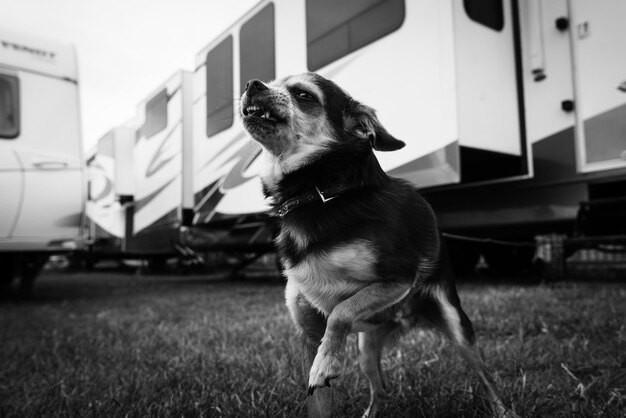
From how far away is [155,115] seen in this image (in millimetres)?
7930

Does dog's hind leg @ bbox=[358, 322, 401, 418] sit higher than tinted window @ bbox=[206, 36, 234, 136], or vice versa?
tinted window @ bbox=[206, 36, 234, 136]

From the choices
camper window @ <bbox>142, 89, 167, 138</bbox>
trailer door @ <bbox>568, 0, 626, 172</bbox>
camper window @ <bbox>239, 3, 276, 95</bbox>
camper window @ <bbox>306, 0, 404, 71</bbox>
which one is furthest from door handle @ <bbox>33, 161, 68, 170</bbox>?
trailer door @ <bbox>568, 0, 626, 172</bbox>

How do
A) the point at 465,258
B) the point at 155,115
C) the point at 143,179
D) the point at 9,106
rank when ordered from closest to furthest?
the point at 9,106 → the point at 465,258 → the point at 155,115 → the point at 143,179

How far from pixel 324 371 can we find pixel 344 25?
91 cm

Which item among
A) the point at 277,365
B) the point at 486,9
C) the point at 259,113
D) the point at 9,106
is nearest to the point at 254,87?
the point at 259,113

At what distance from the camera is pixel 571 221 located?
4.43 meters

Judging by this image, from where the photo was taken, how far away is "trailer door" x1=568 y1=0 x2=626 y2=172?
3754 mm

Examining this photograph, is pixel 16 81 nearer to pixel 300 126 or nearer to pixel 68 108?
pixel 68 108

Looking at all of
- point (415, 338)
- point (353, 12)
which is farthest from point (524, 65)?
point (353, 12)

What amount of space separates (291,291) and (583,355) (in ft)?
6.44

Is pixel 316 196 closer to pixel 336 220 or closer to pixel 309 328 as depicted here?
pixel 336 220

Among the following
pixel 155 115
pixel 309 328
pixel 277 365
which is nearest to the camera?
pixel 309 328

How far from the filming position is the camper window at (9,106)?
18.2ft

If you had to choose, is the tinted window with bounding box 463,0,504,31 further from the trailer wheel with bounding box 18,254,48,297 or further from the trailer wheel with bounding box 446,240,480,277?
the trailer wheel with bounding box 18,254,48,297
